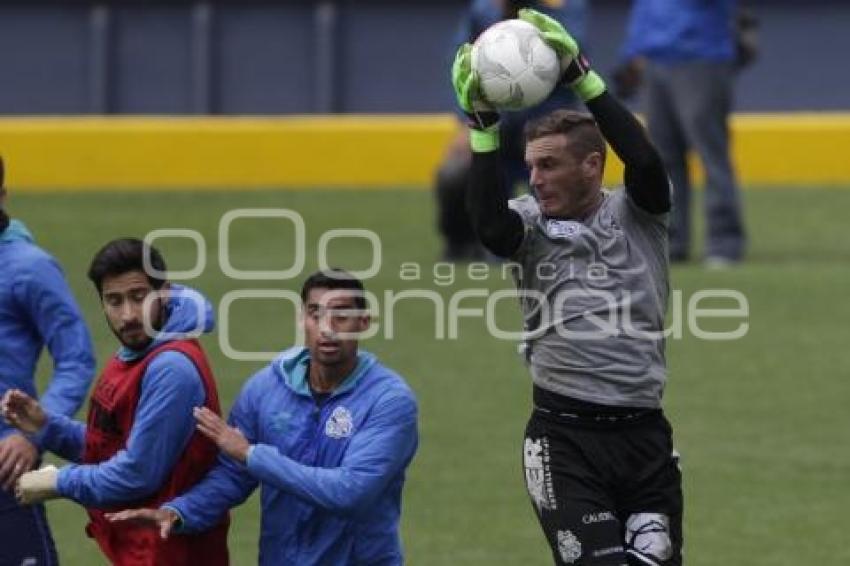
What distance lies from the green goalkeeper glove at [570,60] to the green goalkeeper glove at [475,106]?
0.26 meters

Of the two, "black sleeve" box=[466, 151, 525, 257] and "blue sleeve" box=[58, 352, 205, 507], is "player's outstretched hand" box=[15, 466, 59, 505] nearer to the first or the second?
"blue sleeve" box=[58, 352, 205, 507]

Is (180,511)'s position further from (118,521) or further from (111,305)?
(111,305)

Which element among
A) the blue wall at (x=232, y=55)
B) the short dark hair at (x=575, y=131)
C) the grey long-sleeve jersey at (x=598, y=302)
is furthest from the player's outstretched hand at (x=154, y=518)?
the blue wall at (x=232, y=55)

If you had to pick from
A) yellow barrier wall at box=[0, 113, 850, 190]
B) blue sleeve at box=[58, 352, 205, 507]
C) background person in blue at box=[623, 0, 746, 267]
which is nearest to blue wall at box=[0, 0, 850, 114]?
yellow barrier wall at box=[0, 113, 850, 190]

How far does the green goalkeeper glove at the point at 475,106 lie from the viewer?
7.77m

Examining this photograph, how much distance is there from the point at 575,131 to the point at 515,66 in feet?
1.09

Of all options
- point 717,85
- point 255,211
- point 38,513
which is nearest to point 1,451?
point 38,513

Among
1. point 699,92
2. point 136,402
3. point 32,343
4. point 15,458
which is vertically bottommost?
point 15,458

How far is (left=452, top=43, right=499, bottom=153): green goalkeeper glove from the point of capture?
777 cm

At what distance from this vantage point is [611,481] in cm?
792

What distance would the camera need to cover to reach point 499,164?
25.8 ft

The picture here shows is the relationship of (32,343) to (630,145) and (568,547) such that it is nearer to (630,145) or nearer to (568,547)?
(568,547)

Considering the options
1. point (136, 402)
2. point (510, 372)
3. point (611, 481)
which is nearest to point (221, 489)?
point (136, 402)

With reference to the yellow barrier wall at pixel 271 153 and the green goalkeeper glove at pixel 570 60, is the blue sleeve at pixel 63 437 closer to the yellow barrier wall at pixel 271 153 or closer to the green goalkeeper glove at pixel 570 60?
the green goalkeeper glove at pixel 570 60
